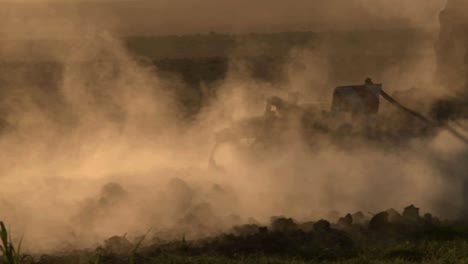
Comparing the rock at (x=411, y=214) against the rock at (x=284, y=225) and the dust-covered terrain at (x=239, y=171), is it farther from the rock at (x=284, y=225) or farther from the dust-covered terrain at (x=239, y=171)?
the rock at (x=284, y=225)

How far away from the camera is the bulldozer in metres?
10.9

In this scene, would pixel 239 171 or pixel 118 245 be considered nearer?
pixel 118 245

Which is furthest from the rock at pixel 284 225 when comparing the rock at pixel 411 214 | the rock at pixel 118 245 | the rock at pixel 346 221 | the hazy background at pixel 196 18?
the hazy background at pixel 196 18

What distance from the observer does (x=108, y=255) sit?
24.5 feet

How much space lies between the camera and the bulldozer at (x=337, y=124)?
10.9 m

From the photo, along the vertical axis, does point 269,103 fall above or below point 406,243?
above

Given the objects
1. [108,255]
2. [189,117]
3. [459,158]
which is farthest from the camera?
[189,117]

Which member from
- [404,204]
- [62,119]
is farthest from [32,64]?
[404,204]

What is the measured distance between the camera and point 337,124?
11.0 metres

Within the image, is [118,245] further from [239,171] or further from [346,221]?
[239,171]

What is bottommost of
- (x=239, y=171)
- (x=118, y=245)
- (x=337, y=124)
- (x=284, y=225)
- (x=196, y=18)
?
(x=118, y=245)

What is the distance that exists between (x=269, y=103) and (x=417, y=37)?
112ft

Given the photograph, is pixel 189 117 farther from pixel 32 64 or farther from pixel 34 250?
pixel 32 64

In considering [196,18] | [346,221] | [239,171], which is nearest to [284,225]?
[346,221]
